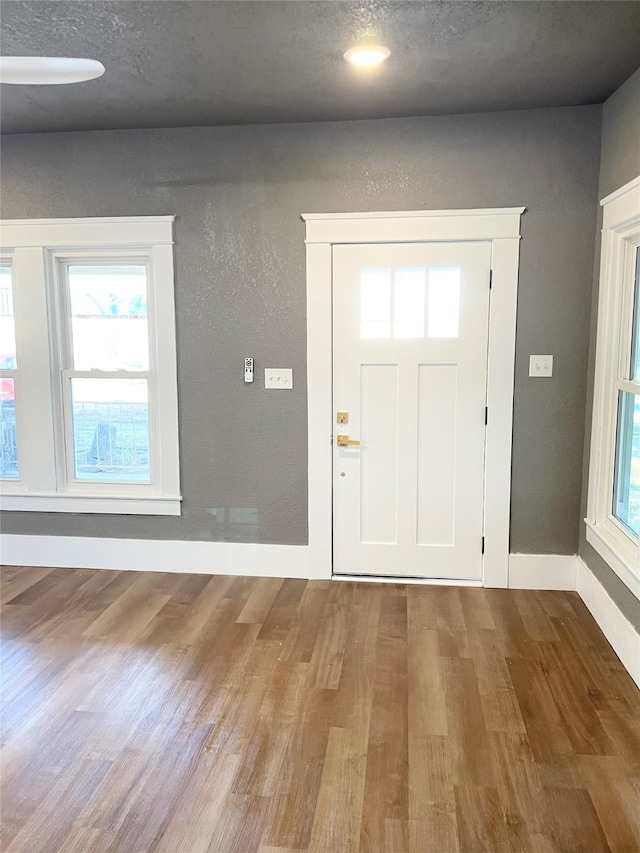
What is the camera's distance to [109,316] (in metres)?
3.76

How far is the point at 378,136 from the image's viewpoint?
3346mm

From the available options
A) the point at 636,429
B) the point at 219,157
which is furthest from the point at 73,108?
the point at 636,429

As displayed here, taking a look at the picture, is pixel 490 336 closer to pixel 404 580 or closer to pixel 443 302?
pixel 443 302

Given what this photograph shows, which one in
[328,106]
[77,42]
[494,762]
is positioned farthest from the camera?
[328,106]

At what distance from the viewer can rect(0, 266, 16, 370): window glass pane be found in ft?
12.5

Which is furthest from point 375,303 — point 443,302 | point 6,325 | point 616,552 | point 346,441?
point 6,325

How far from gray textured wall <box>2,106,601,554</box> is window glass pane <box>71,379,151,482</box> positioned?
276mm

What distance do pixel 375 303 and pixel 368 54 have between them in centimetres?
127

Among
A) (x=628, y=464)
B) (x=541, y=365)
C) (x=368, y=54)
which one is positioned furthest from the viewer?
(x=541, y=365)

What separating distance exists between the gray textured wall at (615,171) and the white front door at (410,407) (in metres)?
0.54

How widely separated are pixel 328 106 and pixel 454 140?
0.69 meters

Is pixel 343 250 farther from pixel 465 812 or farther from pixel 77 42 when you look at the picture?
pixel 465 812

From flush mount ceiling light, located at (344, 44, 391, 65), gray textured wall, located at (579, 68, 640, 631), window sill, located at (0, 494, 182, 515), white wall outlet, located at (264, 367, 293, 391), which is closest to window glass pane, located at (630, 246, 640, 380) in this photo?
gray textured wall, located at (579, 68, 640, 631)

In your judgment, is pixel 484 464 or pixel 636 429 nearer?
pixel 636 429
